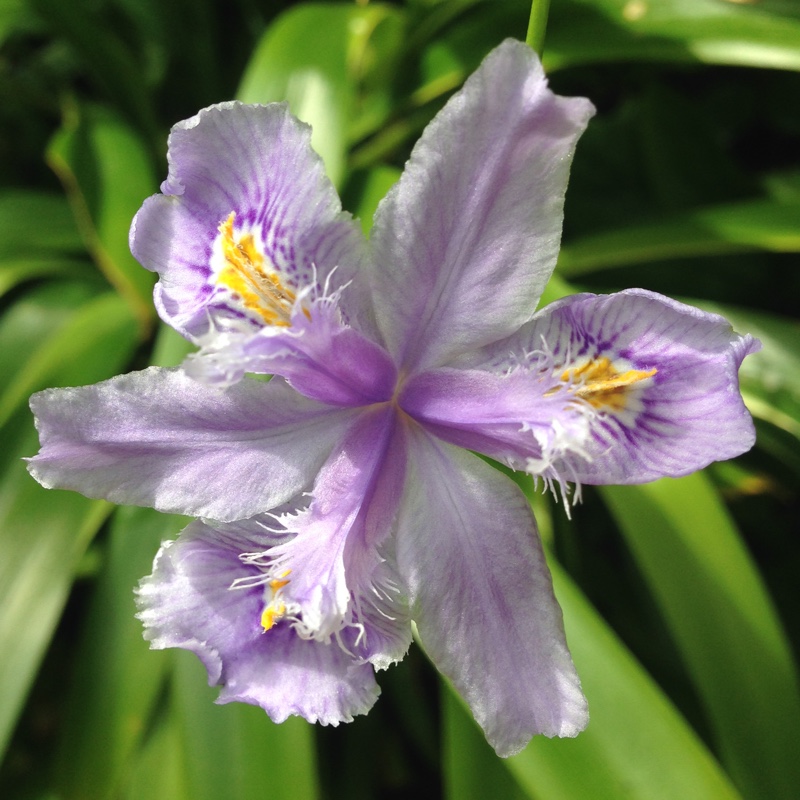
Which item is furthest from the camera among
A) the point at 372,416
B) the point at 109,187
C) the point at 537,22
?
the point at 109,187

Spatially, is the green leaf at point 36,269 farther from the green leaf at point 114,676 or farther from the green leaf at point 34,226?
the green leaf at point 114,676

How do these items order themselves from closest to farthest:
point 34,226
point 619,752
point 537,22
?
point 537,22, point 619,752, point 34,226

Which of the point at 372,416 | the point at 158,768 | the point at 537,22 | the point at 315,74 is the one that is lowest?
the point at 158,768

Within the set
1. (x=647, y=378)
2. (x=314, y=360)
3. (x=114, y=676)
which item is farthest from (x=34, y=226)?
(x=647, y=378)

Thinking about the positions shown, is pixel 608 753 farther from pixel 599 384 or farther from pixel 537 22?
pixel 537 22

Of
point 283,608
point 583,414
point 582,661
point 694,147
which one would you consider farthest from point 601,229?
point 283,608

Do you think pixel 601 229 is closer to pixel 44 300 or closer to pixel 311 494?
pixel 44 300

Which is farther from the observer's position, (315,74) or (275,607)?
(315,74)
